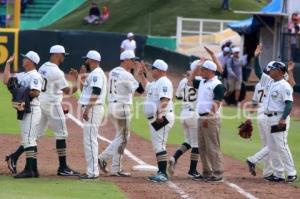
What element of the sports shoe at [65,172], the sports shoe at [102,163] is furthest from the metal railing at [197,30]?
the sports shoe at [65,172]

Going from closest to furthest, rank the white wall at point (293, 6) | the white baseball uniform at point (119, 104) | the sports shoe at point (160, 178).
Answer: the sports shoe at point (160, 178) → the white baseball uniform at point (119, 104) → the white wall at point (293, 6)

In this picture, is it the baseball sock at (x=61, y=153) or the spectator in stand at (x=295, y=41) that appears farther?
the spectator in stand at (x=295, y=41)

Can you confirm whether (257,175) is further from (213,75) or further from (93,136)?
(93,136)

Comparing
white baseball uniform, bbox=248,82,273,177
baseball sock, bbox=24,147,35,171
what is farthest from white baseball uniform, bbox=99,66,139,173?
white baseball uniform, bbox=248,82,273,177

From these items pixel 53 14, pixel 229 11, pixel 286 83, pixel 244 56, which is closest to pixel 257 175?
pixel 286 83

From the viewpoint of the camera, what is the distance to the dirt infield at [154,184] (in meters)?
13.1

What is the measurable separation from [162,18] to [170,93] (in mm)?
32678

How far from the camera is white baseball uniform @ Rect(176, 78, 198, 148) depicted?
48.2 ft

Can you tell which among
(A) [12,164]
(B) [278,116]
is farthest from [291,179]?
(A) [12,164]

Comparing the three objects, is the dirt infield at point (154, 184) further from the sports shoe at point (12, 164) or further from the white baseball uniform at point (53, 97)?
the white baseball uniform at point (53, 97)

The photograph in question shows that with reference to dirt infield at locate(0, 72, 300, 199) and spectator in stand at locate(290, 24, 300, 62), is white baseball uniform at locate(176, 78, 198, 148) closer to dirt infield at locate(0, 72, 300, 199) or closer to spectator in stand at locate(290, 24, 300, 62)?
dirt infield at locate(0, 72, 300, 199)

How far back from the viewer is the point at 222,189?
1350 cm

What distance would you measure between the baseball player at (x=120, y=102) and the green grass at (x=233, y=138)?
136 inches

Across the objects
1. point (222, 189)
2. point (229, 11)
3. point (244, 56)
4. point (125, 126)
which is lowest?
point (222, 189)
